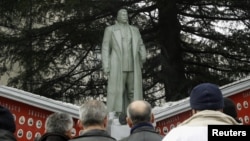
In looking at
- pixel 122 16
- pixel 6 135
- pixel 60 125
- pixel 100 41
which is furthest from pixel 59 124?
pixel 100 41

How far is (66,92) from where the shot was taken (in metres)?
11.6

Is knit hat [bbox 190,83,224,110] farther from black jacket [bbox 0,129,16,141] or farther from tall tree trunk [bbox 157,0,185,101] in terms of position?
tall tree trunk [bbox 157,0,185,101]

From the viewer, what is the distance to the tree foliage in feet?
A: 34.6

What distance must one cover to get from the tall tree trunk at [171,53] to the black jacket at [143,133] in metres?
6.89

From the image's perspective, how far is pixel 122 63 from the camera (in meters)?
7.53

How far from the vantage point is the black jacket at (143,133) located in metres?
3.17

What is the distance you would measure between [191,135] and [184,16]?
9.79 meters

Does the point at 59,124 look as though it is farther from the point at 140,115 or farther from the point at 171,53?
the point at 171,53

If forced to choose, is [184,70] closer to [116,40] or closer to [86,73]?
[86,73]

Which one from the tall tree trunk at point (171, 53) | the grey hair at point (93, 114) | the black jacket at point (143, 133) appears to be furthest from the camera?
the tall tree trunk at point (171, 53)

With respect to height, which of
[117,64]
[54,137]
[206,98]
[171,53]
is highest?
[171,53]

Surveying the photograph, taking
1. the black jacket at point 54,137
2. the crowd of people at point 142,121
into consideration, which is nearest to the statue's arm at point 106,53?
the crowd of people at point 142,121

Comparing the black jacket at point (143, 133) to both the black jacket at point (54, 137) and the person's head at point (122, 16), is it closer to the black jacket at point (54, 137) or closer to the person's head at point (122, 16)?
the black jacket at point (54, 137)

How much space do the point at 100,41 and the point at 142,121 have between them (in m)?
7.23
